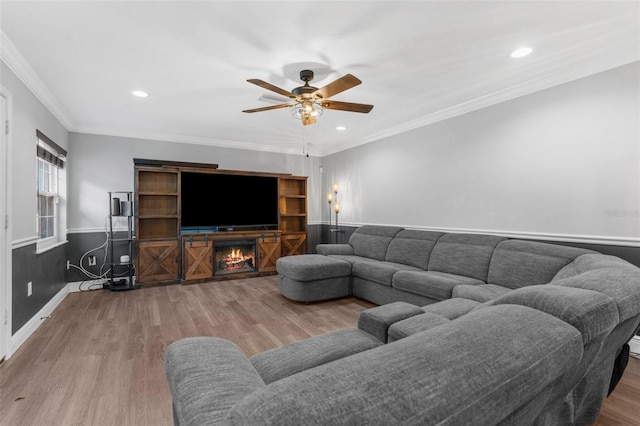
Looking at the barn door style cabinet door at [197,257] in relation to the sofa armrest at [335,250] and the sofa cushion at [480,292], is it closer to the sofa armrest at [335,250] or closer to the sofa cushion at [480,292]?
the sofa armrest at [335,250]

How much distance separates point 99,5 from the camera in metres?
2.02

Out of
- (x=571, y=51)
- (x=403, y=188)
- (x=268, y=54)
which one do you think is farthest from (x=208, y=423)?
(x=403, y=188)

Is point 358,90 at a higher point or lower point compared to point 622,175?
higher

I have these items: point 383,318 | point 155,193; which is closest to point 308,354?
point 383,318

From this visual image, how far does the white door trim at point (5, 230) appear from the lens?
250 centimetres

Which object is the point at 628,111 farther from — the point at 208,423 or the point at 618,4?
the point at 208,423

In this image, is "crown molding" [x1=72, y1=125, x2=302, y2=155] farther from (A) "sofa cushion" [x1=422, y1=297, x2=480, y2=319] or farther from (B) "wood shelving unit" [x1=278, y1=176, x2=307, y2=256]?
(A) "sofa cushion" [x1=422, y1=297, x2=480, y2=319]

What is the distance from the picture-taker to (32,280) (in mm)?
3156

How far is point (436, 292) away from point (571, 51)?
2.48m

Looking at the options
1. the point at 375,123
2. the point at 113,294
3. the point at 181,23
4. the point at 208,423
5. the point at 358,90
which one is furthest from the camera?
the point at 375,123

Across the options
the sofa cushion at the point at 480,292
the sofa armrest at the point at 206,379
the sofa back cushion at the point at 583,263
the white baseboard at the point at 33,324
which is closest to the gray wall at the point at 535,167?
the sofa back cushion at the point at 583,263

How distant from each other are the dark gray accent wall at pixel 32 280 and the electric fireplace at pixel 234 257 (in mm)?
2109

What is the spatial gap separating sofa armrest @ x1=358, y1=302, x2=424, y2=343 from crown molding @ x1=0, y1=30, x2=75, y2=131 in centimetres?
343

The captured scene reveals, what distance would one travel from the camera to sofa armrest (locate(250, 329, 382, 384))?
1.49 metres
